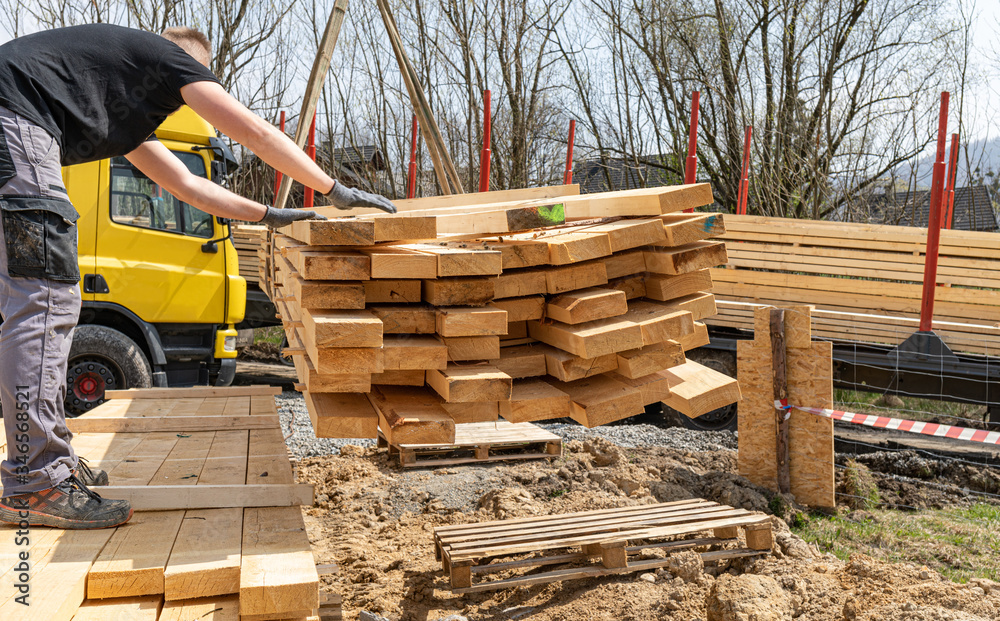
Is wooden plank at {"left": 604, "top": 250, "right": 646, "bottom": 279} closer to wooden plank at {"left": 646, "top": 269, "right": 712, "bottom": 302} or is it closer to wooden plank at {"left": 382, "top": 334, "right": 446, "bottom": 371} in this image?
wooden plank at {"left": 646, "top": 269, "right": 712, "bottom": 302}

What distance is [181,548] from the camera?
235 cm

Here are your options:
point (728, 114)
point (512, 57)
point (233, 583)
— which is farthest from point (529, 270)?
point (728, 114)

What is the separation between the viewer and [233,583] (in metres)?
2.21

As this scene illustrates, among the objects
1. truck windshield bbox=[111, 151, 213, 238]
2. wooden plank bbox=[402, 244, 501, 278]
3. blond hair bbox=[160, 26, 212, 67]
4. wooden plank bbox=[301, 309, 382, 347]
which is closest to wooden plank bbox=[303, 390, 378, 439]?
wooden plank bbox=[301, 309, 382, 347]

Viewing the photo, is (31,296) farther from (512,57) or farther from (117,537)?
(512,57)

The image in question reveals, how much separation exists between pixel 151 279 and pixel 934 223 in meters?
7.50

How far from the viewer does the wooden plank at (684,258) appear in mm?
3055

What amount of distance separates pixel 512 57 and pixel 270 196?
18.6ft

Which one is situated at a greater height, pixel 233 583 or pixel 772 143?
pixel 772 143

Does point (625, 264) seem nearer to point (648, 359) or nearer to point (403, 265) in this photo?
point (648, 359)

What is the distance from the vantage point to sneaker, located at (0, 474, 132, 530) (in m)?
2.43

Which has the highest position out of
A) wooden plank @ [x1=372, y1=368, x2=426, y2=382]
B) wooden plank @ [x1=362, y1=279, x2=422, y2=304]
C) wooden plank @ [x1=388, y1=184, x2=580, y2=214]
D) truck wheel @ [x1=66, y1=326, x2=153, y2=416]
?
wooden plank @ [x1=388, y1=184, x2=580, y2=214]

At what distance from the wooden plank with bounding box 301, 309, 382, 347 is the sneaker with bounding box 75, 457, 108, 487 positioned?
1.15 metres

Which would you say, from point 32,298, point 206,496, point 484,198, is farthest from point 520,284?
point 484,198
